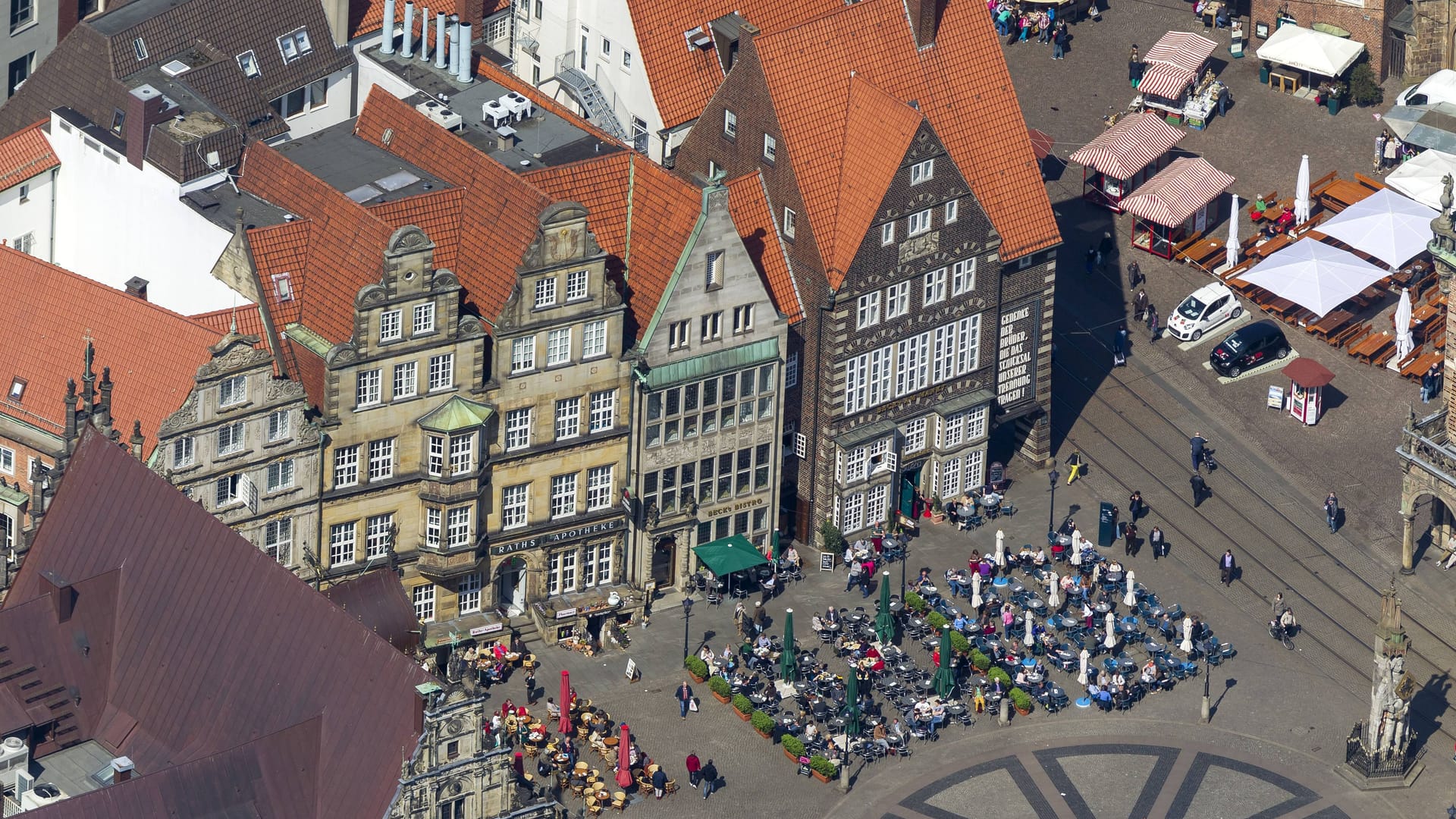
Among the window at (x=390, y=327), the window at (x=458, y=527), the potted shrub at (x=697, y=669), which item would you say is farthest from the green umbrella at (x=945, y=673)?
the window at (x=390, y=327)

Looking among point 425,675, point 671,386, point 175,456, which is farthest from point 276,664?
point 671,386

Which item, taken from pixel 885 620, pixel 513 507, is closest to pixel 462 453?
pixel 513 507

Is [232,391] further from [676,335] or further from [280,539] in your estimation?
[676,335]

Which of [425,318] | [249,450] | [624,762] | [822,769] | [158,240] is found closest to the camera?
[624,762]

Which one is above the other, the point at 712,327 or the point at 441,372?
the point at 712,327

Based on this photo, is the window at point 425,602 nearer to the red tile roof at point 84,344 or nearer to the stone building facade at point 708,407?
the stone building facade at point 708,407
